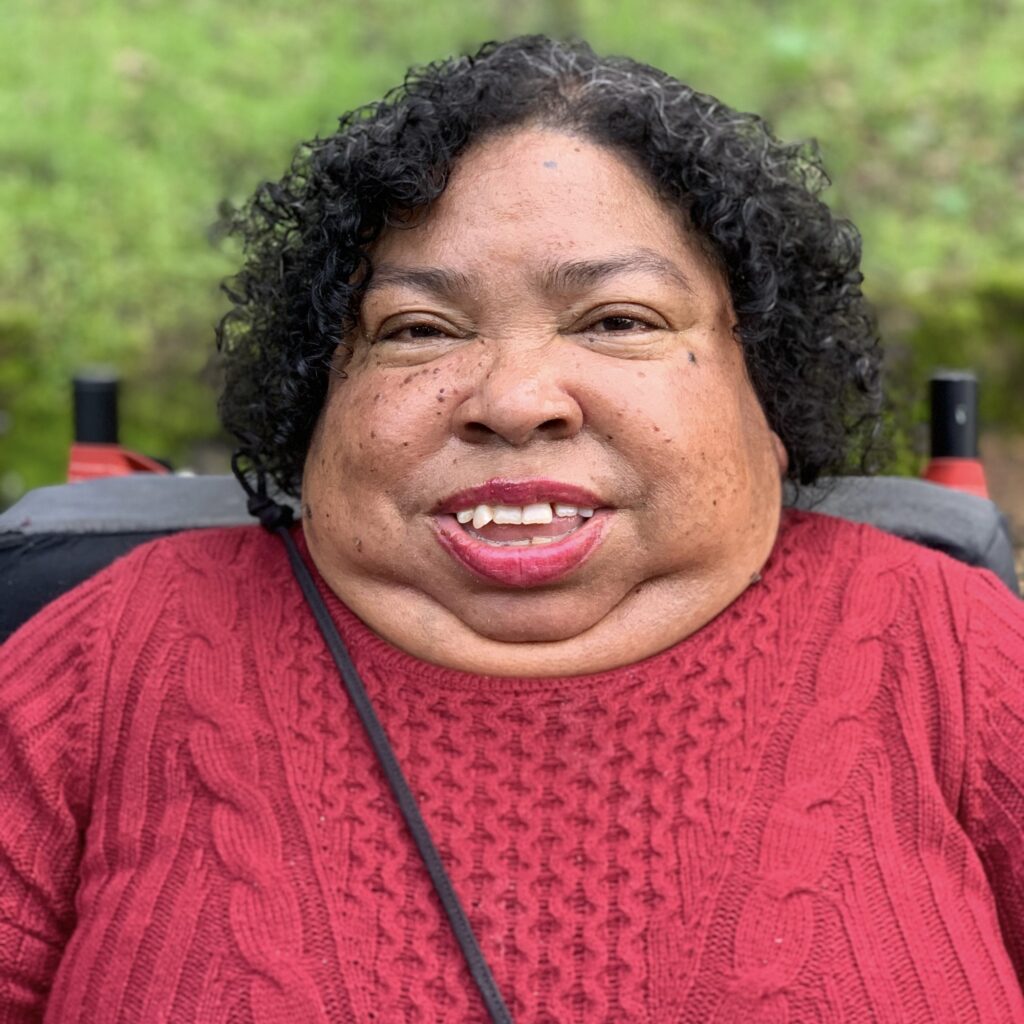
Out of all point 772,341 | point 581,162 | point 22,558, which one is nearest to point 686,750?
point 772,341

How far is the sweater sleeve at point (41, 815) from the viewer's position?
5.54 ft

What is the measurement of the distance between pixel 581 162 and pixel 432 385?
0.31 metres

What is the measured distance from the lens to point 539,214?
1.64m

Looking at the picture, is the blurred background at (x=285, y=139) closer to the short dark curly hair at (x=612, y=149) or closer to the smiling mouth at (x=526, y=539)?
the short dark curly hair at (x=612, y=149)

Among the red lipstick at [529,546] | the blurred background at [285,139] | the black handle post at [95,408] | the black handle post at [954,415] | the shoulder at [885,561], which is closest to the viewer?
the red lipstick at [529,546]

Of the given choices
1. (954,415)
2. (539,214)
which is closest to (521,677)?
(539,214)

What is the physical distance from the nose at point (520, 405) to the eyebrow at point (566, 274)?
0.27 ft

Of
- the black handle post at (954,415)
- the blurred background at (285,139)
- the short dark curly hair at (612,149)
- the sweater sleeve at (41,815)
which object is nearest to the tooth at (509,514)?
the short dark curly hair at (612,149)

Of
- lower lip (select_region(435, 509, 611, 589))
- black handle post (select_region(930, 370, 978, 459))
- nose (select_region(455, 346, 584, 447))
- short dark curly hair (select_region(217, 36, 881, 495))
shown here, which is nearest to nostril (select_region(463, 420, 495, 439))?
nose (select_region(455, 346, 584, 447))

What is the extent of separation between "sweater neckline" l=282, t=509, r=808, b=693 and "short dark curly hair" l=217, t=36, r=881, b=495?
0.85 feet

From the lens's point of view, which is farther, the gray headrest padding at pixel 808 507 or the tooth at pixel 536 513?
the gray headrest padding at pixel 808 507

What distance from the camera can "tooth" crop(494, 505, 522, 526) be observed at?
64.6 inches

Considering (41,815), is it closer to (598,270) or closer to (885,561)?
(598,270)

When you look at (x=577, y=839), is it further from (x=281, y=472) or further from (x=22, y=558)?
(x=22, y=558)
